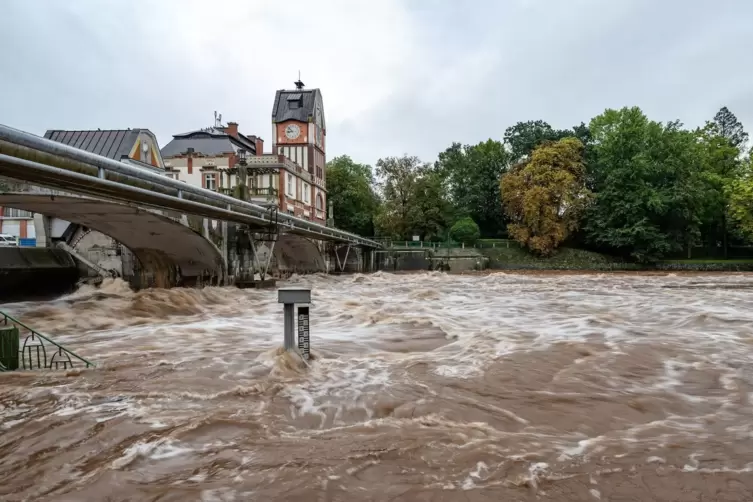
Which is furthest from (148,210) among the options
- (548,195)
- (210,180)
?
(548,195)

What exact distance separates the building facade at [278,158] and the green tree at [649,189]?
26946mm

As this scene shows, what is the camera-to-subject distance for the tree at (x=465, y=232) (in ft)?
175

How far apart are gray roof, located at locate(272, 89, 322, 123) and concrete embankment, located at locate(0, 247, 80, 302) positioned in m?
34.0

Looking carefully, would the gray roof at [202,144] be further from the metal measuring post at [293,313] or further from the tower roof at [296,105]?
the metal measuring post at [293,313]

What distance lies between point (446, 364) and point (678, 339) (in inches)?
166

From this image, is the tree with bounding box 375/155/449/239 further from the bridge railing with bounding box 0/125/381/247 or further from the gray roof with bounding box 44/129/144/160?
the bridge railing with bounding box 0/125/381/247

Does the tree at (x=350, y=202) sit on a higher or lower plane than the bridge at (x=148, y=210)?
higher

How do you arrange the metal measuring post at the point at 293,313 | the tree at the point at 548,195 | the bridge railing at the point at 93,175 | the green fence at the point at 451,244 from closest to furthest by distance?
the metal measuring post at the point at 293,313 → the bridge railing at the point at 93,175 → the tree at the point at 548,195 → the green fence at the point at 451,244

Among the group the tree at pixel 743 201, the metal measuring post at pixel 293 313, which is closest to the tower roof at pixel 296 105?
the tree at pixel 743 201

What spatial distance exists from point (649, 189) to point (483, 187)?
16.9m

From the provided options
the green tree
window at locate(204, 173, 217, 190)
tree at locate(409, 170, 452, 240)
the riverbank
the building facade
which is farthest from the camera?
tree at locate(409, 170, 452, 240)

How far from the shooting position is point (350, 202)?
6438 cm

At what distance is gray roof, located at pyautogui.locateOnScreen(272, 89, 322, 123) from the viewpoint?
54.1m

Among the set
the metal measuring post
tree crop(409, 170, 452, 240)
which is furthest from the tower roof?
the metal measuring post
